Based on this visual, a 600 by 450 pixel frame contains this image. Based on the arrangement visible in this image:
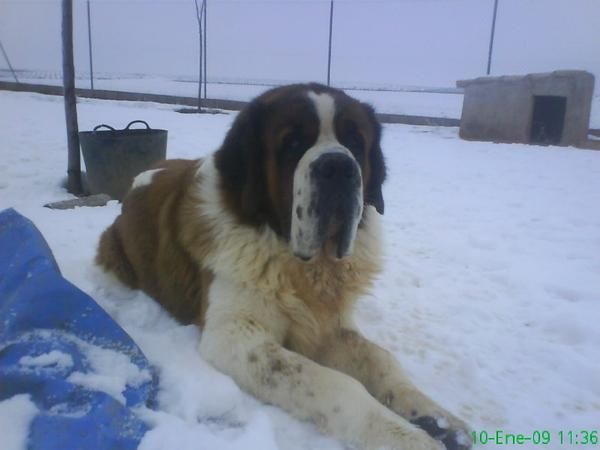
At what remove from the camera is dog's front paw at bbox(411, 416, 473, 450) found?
146 centimetres

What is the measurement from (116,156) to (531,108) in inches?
304

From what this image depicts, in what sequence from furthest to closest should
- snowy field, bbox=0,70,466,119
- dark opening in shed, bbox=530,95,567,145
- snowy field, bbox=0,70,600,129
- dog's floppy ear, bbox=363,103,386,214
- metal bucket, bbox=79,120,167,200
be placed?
snowy field, bbox=0,70,466,119
snowy field, bbox=0,70,600,129
dark opening in shed, bbox=530,95,567,145
metal bucket, bbox=79,120,167,200
dog's floppy ear, bbox=363,103,386,214

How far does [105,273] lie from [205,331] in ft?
2.84

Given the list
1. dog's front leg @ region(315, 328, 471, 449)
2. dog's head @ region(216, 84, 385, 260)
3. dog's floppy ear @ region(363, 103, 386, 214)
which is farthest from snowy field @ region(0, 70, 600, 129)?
dog's front leg @ region(315, 328, 471, 449)

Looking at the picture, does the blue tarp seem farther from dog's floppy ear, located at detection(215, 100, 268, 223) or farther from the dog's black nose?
the dog's black nose

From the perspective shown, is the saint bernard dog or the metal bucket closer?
the saint bernard dog

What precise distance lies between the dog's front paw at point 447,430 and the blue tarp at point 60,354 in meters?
0.78

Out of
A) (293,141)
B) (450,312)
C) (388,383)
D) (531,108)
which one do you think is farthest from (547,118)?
(388,383)

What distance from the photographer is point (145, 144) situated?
4.33 meters

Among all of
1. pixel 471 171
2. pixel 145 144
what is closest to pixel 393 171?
Answer: pixel 471 171

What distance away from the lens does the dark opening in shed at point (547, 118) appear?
958 cm

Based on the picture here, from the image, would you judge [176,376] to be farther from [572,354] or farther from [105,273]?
[572,354]

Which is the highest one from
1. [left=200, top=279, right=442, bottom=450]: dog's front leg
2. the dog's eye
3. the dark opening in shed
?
the dog's eye

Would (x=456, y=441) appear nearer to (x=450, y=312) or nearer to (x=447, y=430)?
(x=447, y=430)
